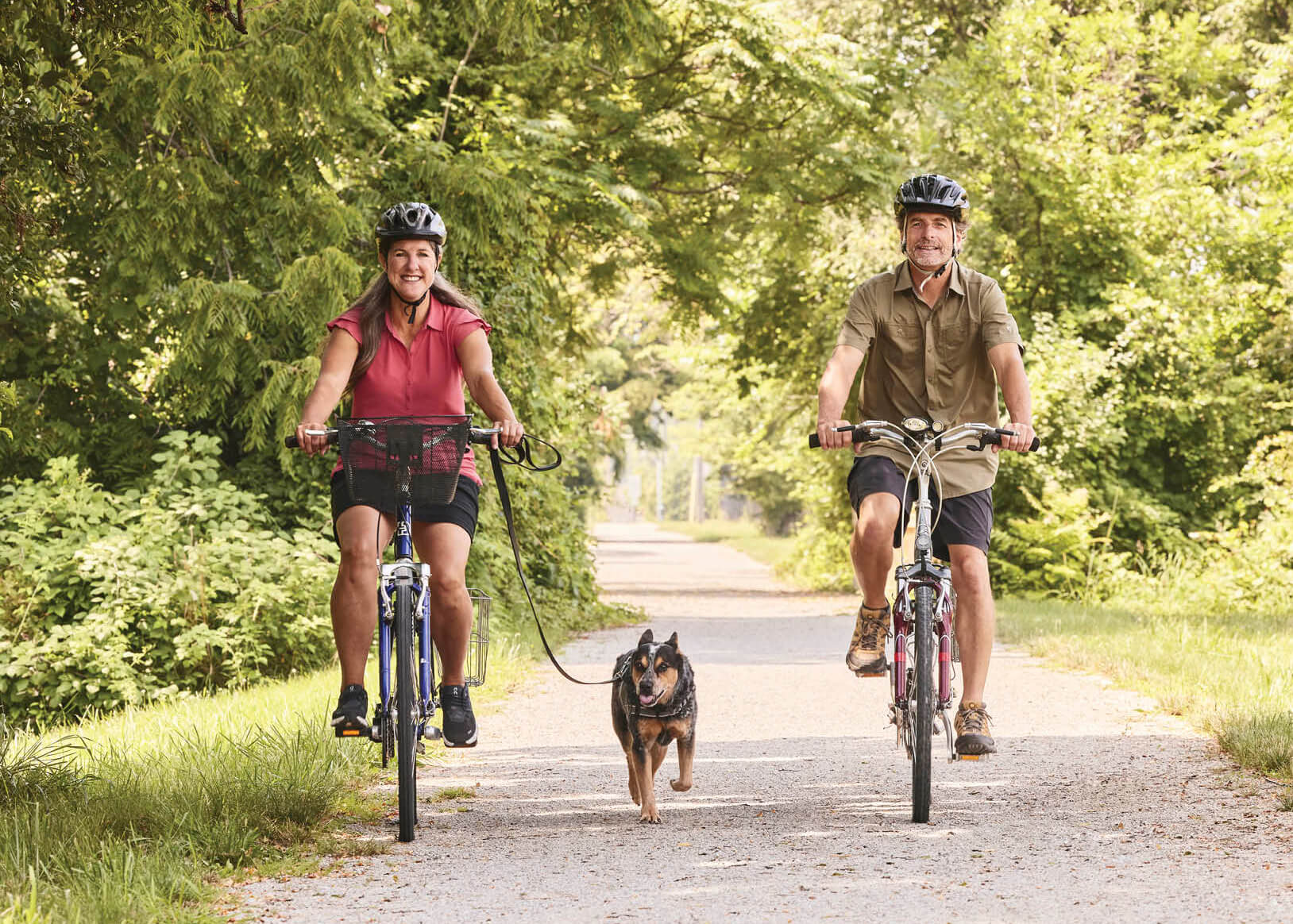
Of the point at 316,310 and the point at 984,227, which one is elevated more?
the point at 984,227

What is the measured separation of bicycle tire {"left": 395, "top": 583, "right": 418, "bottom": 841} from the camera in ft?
17.3

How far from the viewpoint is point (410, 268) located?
227 inches

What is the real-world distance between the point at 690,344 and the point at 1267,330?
8.43 metres

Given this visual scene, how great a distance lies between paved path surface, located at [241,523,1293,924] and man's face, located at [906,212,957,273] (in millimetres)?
2109

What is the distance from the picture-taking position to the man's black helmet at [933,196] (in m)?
6.01

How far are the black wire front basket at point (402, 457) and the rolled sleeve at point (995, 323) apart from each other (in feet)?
6.68

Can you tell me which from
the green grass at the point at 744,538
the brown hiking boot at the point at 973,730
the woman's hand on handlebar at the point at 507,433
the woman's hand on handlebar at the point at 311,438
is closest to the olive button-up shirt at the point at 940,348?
the brown hiking boot at the point at 973,730

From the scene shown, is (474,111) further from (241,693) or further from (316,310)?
(241,693)

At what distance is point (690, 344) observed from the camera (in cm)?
2411

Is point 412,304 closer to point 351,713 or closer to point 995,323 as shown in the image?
point 351,713

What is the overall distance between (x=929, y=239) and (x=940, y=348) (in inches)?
16.9

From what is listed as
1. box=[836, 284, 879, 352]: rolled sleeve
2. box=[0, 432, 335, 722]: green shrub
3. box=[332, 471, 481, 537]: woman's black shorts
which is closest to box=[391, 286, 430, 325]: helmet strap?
box=[332, 471, 481, 537]: woman's black shorts

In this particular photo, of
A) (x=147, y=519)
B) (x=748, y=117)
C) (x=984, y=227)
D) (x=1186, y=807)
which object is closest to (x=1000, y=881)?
(x=1186, y=807)

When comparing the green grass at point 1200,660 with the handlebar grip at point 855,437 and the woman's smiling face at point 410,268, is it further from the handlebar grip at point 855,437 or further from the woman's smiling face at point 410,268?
the woman's smiling face at point 410,268
